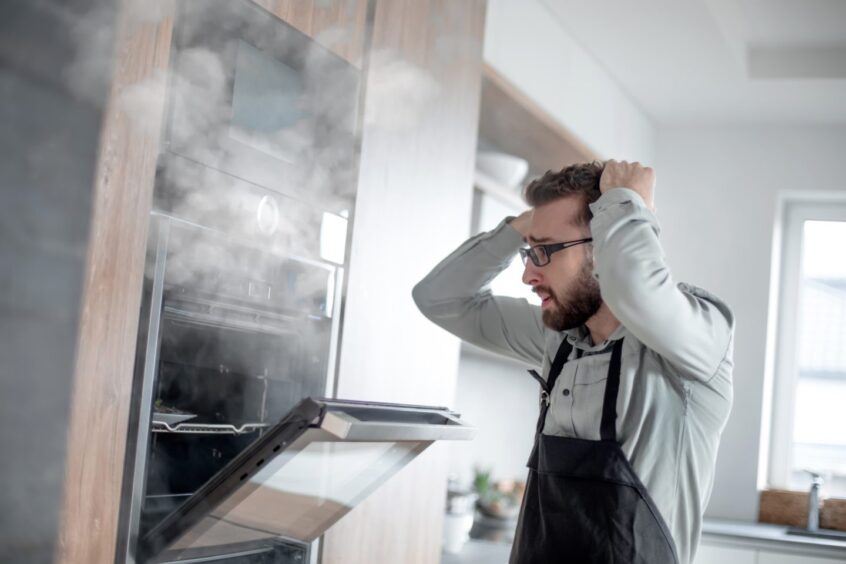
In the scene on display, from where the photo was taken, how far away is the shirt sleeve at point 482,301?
6.48 ft

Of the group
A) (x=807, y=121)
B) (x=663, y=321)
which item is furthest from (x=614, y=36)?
(x=663, y=321)

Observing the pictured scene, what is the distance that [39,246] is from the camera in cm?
123

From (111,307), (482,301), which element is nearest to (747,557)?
(482,301)

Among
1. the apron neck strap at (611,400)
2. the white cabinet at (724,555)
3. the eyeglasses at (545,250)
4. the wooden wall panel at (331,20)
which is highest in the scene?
the wooden wall panel at (331,20)

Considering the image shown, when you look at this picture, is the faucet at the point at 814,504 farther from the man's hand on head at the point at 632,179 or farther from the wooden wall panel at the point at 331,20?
the wooden wall panel at the point at 331,20

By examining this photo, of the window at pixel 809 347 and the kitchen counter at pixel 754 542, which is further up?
the window at pixel 809 347

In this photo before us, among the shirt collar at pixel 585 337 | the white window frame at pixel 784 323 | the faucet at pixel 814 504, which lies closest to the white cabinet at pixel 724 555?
the faucet at pixel 814 504

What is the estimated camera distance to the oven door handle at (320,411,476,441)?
134 cm

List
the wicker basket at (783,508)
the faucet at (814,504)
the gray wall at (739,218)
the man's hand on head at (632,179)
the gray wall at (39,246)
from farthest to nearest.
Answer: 1. the gray wall at (739,218)
2. the wicker basket at (783,508)
3. the faucet at (814,504)
4. the man's hand on head at (632,179)
5. the gray wall at (39,246)

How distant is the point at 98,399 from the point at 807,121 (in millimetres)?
3941

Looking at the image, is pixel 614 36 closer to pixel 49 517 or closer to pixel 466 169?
pixel 466 169

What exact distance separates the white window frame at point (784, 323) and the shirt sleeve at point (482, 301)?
2846 millimetres

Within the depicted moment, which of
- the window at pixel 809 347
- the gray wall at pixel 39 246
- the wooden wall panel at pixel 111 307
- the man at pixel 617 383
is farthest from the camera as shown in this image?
the window at pixel 809 347

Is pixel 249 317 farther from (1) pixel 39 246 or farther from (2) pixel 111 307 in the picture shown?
(1) pixel 39 246
